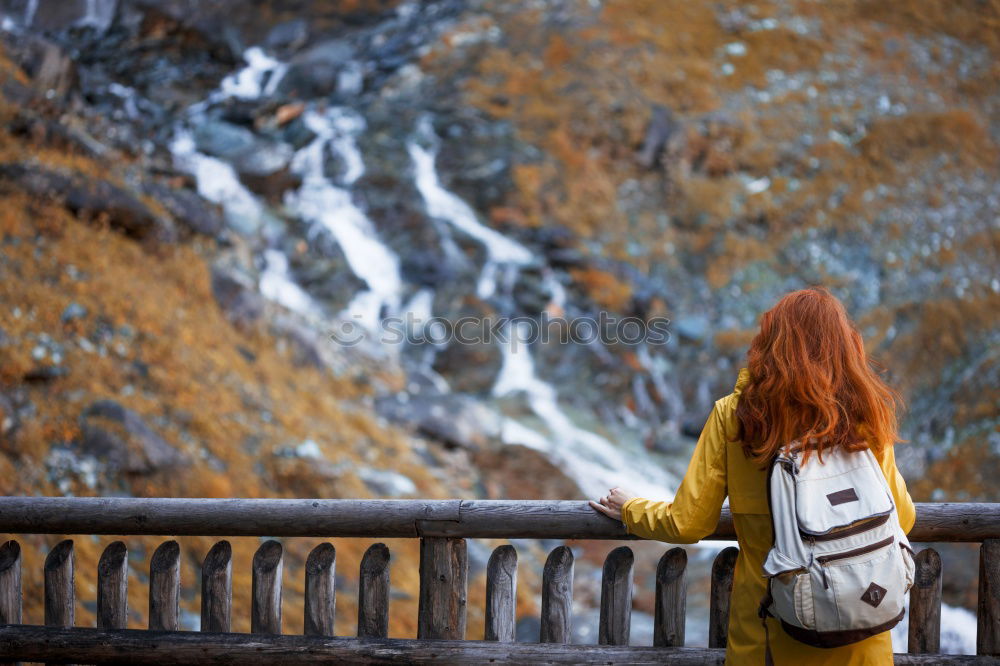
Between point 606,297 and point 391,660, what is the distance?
13679 millimetres

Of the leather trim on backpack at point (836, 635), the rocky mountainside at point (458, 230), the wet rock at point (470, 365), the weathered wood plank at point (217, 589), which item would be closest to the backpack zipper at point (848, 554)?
the leather trim on backpack at point (836, 635)

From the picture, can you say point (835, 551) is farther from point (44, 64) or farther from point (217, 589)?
point (44, 64)

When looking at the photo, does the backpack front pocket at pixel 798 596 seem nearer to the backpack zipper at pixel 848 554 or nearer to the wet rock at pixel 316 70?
the backpack zipper at pixel 848 554

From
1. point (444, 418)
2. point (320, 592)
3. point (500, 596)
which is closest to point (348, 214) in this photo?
point (444, 418)

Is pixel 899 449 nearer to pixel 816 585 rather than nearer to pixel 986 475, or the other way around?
pixel 986 475

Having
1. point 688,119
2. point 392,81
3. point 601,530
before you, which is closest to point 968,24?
point 688,119

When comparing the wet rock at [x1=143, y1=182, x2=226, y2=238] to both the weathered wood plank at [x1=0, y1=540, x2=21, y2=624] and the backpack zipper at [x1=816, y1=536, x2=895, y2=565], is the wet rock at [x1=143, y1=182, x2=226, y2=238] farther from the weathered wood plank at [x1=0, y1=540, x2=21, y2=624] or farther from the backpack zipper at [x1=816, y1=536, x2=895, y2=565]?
the backpack zipper at [x1=816, y1=536, x2=895, y2=565]

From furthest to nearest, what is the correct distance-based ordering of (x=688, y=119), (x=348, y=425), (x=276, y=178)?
1. (x=688, y=119)
2. (x=276, y=178)
3. (x=348, y=425)

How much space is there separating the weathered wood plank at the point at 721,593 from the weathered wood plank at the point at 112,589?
205 cm

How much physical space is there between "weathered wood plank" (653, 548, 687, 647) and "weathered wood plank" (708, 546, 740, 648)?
11 centimetres

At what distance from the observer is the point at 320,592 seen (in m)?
2.90

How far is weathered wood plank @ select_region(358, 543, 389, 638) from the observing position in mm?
2893

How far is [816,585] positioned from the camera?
2025 mm

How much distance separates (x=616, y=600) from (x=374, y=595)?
833mm
